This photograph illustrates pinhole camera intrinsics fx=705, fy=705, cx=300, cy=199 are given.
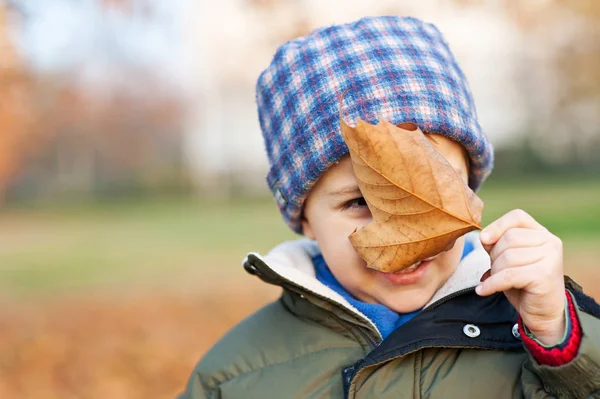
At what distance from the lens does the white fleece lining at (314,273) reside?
5.92ft

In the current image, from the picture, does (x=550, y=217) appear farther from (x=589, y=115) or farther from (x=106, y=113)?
(x=106, y=113)

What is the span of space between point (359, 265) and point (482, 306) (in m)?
0.33

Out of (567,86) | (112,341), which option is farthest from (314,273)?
(567,86)

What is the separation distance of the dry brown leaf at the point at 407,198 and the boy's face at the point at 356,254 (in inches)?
10.7

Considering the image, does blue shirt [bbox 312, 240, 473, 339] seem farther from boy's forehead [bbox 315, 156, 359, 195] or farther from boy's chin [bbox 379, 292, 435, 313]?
boy's forehead [bbox 315, 156, 359, 195]

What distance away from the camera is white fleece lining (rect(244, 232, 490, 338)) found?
1.81 metres

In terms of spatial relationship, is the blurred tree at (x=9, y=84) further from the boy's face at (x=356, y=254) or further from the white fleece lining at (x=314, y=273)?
the boy's face at (x=356, y=254)

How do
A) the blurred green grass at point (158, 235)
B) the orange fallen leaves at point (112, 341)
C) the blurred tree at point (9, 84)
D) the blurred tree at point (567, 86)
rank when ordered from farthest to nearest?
the blurred tree at point (567, 86) → the blurred green grass at point (158, 235) → the blurred tree at point (9, 84) → the orange fallen leaves at point (112, 341)

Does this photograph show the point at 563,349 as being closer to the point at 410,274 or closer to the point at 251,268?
the point at 410,274

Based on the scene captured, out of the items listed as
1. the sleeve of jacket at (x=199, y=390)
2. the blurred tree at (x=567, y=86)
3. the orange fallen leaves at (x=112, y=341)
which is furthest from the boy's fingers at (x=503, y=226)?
the blurred tree at (x=567, y=86)

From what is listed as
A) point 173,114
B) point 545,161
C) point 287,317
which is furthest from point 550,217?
point 173,114

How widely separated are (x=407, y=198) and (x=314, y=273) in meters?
0.74

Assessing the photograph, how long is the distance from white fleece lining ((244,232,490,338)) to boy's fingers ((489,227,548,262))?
324 mm

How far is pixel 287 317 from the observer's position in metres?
2.02
